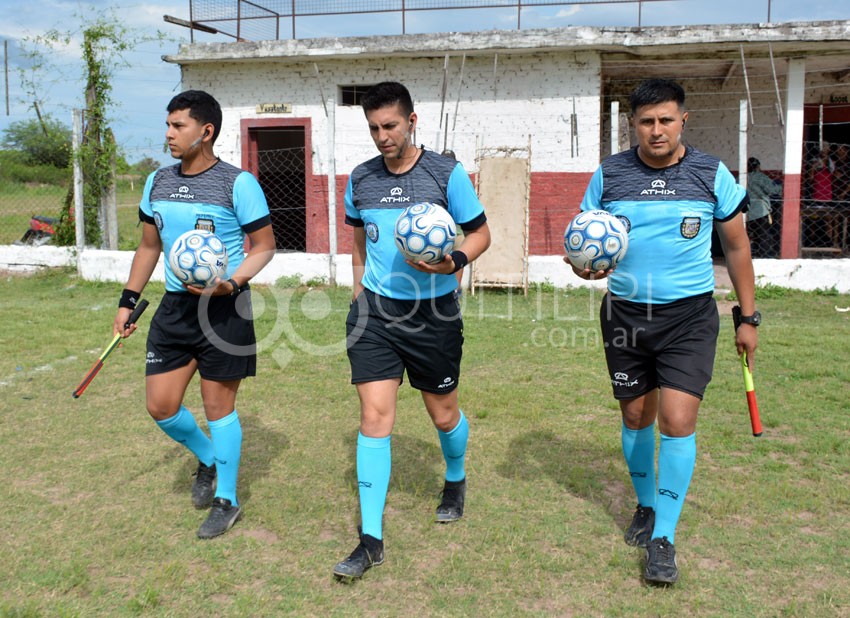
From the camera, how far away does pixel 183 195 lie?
3.89 m

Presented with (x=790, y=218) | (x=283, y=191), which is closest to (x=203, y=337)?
(x=790, y=218)

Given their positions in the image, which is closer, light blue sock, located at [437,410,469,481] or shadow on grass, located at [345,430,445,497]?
light blue sock, located at [437,410,469,481]

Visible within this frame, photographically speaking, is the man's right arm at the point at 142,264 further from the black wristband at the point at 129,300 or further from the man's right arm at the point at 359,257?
the man's right arm at the point at 359,257

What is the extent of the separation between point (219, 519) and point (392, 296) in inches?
57.2

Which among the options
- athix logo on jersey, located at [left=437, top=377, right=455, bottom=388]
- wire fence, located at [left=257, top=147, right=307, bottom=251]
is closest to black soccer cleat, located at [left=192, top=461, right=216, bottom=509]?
athix logo on jersey, located at [left=437, top=377, right=455, bottom=388]

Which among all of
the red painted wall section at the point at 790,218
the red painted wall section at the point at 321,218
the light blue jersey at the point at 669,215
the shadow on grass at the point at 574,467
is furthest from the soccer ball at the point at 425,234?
the red painted wall section at the point at 790,218

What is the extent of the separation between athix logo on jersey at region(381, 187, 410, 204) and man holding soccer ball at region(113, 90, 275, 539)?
27.3 inches

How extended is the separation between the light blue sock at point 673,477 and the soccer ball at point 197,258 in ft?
7.43

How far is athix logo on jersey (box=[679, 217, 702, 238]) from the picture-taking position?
136 inches

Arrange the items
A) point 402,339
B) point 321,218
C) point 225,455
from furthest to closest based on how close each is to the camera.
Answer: point 321,218 < point 225,455 < point 402,339

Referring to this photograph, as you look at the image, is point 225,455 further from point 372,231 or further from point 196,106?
point 196,106

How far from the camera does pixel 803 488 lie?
4.37m

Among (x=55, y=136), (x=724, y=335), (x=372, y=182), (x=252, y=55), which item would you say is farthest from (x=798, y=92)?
(x=55, y=136)

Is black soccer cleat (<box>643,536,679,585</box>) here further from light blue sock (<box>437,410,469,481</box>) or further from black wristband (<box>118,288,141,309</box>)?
black wristband (<box>118,288,141,309</box>)
